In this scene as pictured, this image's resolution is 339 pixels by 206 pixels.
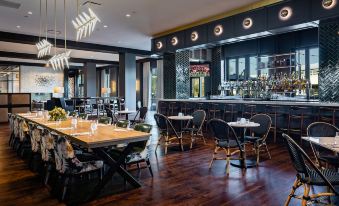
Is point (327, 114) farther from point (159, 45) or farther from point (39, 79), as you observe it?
point (39, 79)

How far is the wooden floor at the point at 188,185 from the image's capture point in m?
3.17

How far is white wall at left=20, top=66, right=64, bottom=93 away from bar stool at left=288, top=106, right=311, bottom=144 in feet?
57.7

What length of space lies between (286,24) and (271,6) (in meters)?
0.65

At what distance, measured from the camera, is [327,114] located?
591 centimetres

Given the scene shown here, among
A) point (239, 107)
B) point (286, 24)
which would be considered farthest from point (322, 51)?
point (239, 107)

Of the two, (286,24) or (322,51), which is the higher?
(286,24)

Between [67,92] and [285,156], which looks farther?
[67,92]

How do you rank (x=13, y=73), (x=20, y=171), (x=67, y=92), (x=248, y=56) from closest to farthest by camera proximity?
(x=20, y=171), (x=248, y=56), (x=13, y=73), (x=67, y=92)

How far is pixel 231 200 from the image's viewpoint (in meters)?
3.14

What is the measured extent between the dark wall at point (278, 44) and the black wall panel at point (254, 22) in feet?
13.4

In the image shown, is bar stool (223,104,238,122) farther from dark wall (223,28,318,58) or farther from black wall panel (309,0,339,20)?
dark wall (223,28,318,58)

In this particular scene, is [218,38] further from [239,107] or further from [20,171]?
[20,171]

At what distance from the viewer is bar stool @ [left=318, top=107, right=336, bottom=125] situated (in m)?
5.77

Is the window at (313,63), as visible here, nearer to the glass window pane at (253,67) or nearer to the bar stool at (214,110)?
the glass window pane at (253,67)
